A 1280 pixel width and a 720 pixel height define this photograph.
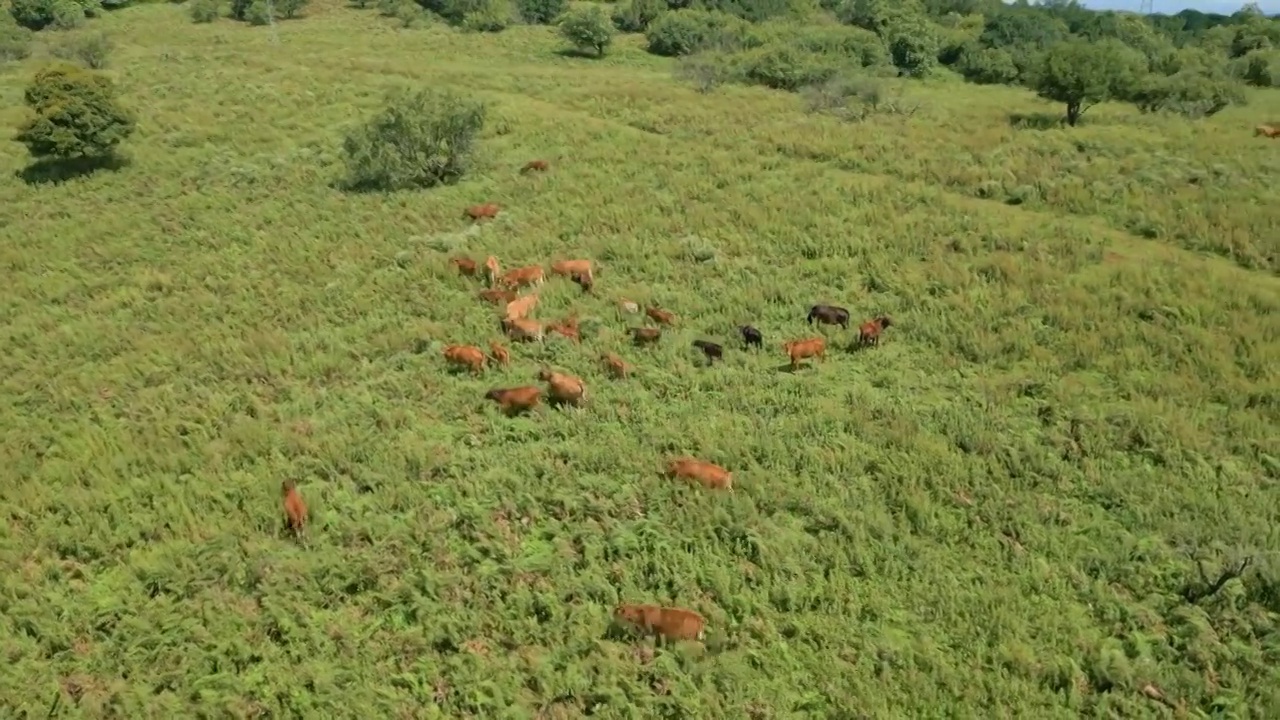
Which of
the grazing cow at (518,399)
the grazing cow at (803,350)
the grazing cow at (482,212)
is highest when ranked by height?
the grazing cow at (482,212)

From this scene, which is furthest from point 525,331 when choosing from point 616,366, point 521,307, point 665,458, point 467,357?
point 665,458

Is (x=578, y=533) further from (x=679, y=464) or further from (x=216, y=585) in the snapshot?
(x=216, y=585)

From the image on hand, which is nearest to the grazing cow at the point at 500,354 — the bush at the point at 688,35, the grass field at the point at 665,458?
the grass field at the point at 665,458

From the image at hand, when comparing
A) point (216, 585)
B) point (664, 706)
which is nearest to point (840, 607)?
point (664, 706)

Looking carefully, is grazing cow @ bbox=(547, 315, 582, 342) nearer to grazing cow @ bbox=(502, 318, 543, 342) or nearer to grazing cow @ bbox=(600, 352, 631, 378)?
grazing cow @ bbox=(502, 318, 543, 342)

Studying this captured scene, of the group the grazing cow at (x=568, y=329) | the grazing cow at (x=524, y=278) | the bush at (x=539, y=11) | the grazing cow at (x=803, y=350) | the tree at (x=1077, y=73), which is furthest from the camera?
the bush at (x=539, y=11)

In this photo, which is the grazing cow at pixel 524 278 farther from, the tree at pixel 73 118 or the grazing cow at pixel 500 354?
the tree at pixel 73 118

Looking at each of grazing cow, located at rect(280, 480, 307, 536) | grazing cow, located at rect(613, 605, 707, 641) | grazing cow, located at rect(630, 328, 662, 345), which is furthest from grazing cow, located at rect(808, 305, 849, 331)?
grazing cow, located at rect(280, 480, 307, 536)
